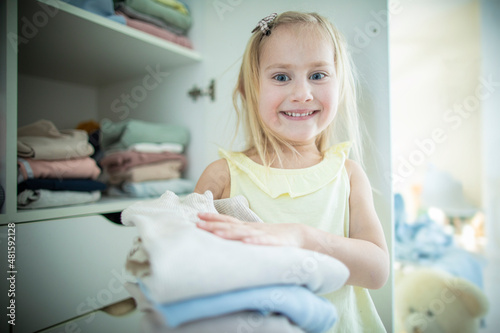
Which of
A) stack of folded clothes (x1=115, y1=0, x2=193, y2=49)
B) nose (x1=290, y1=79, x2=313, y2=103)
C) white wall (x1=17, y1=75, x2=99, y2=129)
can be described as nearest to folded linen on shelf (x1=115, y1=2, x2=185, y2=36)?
stack of folded clothes (x1=115, y1=0, x2=193, y2=49)

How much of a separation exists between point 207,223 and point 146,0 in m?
0.75

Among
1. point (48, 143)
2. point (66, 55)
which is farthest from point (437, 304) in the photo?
point (66, 55)

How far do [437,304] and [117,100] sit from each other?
107 cm

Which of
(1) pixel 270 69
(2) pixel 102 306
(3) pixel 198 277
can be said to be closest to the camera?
(3) pixel 198 277

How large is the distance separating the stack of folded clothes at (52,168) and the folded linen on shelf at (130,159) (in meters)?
0.09

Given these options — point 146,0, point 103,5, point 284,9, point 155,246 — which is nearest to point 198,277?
point 155,246

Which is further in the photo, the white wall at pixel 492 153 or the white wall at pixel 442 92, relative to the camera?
the white wall at pixel 442 92

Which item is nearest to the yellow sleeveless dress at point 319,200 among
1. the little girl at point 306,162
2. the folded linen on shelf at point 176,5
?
the little girl at point 306,162

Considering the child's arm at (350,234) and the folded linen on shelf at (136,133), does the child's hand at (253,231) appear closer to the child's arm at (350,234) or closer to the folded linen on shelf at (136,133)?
the child's arm at (350,234)

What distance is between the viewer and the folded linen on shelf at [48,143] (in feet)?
1.88

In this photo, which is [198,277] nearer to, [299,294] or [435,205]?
[299,294]

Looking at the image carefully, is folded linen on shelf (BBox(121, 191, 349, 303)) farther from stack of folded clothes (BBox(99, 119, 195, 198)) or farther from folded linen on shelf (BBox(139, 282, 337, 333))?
stack of folded clothes (BBox(99, 119, 195, 198))

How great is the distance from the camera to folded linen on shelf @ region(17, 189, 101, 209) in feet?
1.75

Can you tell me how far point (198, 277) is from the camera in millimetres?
226
